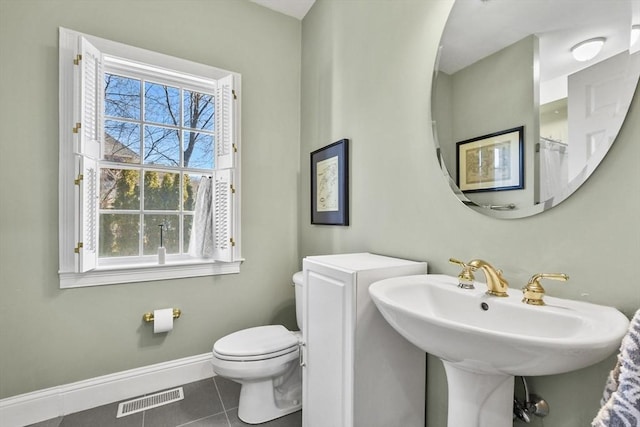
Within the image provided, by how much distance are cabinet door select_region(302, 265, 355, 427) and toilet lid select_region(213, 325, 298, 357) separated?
0.31m

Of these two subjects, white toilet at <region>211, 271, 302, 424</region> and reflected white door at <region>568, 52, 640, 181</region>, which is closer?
reflected white door at <region>568, 52, 640, 181</region>

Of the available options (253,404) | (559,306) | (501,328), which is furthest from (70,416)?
(559,306)

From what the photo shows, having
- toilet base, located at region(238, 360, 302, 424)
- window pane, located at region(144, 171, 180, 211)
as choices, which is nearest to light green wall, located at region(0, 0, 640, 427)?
window pane, located at region(144, 171, 180, 211)

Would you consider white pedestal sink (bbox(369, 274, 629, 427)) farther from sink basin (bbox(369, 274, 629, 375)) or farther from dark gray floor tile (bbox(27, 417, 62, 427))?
dark gray floor tile (bbox(27, 417, 62, 427))

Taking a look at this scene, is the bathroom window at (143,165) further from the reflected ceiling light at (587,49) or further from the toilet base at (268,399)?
the reflected ceiling light at (587,49)

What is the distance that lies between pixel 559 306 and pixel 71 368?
7.98 feet

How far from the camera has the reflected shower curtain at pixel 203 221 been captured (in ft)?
6.91

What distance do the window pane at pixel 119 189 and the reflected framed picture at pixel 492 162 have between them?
2036 millimetres

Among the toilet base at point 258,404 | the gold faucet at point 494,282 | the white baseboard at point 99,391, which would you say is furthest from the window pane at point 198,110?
the gold faucet at point 494,282

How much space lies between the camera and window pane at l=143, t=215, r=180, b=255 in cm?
205

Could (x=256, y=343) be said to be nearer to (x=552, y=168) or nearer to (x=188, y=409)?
(x=188, y=409)

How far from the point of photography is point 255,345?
1650 mm

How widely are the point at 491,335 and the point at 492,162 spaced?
69 cm

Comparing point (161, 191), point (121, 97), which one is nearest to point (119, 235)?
point (161, 191)
